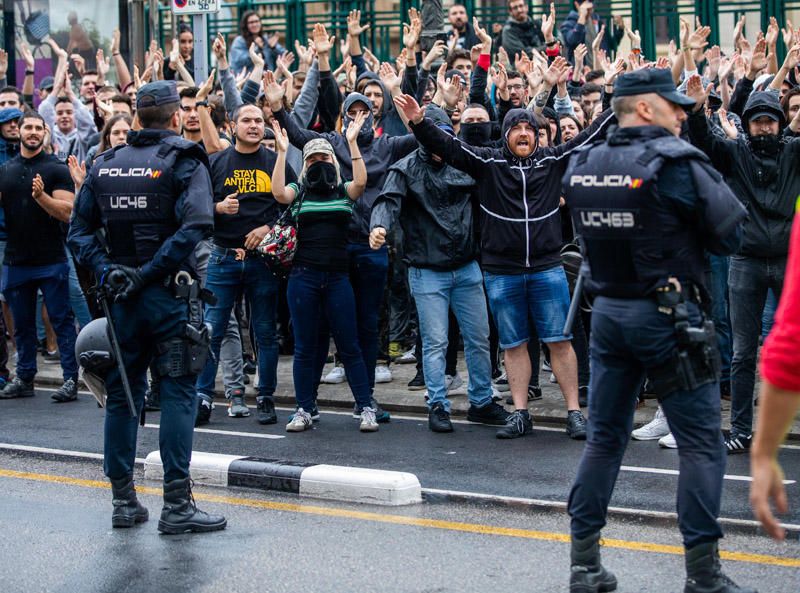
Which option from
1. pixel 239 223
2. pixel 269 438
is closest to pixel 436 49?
pixel 239 223

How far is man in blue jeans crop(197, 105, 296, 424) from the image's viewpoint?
32.7ft

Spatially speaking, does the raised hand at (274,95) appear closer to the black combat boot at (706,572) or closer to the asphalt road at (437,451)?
the asphalt road at (437,451)

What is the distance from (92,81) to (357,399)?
7.06m

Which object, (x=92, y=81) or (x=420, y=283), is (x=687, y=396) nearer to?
(x=420, y=283)

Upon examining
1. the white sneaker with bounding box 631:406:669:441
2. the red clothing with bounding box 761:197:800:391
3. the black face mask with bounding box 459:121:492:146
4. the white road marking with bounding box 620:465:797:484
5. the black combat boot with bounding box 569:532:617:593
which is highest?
the black face mask with bounding box 459:121:492:146

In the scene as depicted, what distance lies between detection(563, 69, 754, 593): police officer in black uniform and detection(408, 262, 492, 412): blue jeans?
4001 millimetres

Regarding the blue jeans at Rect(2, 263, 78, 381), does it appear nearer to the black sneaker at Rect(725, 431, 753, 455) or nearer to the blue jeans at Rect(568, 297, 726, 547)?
the black sneaker at Rect(725, 431, 753, 455)

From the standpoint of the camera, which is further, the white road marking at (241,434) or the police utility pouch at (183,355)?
the white road marking at (241,434)

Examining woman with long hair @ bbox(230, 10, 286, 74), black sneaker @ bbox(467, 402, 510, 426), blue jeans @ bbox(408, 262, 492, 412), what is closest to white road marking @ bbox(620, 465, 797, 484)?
black sneaker @ bbox(467, 402, 510, 426)

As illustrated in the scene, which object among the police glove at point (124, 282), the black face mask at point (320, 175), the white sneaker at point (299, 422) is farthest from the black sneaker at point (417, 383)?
the police glove at point (124, 282)

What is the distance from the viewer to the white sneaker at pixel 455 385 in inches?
430

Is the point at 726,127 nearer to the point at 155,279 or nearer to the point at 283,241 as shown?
the point at 283,241

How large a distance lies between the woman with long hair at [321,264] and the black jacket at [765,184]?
2.47 metres

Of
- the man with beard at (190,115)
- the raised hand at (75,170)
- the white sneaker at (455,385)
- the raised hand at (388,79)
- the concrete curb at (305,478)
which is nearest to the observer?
the concrete curb at (305,478)
